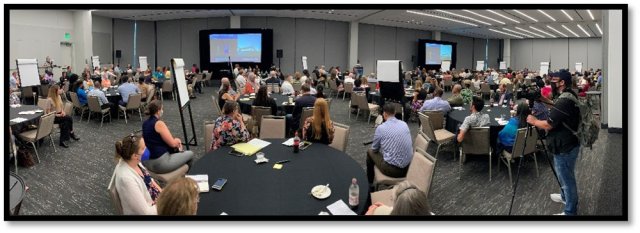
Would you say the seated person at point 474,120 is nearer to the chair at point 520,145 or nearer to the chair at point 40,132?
the chair at point 520,145

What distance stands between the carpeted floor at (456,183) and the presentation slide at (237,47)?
39.2 ft

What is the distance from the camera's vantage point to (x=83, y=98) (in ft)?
29.1

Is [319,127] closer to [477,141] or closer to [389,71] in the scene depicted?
[477,141]

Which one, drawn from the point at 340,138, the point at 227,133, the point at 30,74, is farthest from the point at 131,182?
the point at 30,74

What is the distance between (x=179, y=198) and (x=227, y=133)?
2.13 m

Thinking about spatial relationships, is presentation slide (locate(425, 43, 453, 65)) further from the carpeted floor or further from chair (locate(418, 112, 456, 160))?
chair (locate(418, 112, 456, 160))

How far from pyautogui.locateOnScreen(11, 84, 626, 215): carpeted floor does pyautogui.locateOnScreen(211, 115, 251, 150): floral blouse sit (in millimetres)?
1200

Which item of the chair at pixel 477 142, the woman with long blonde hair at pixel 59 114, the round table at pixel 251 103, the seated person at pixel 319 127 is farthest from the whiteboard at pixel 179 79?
the chair at pixel 477 142

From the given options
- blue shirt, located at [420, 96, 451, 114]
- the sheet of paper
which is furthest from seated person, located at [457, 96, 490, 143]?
the sheet of paper

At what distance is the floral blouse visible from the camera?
4359mm

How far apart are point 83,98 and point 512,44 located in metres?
22.1

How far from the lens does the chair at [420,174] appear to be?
323 centimetres

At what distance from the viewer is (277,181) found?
3025mm
